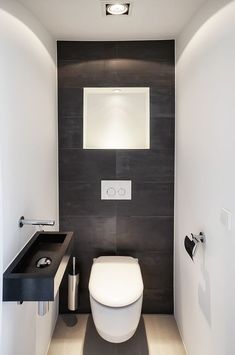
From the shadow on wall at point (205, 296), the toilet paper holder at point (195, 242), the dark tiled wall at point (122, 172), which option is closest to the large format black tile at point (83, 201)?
the dark tiled wall at point (122, 172)

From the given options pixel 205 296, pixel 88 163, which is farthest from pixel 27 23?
pixel 205 296

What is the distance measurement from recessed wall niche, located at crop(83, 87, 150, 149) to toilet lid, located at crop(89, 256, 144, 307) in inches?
38.0

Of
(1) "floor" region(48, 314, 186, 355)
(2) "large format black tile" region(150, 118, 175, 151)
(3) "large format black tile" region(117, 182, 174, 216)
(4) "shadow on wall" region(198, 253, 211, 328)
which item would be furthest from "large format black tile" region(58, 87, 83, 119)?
(1) "floor" region(48, 314, 186, 355)

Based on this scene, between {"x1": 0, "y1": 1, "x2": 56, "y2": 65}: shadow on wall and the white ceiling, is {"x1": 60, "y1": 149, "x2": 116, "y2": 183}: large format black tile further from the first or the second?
the white ceiling

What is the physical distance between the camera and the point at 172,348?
2.16 meters

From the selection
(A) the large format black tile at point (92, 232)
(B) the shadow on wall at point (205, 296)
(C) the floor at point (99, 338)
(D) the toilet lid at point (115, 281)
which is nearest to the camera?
(B) the shadow on wall at point (205, 296)

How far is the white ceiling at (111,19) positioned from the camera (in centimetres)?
174

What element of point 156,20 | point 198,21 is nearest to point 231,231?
point 198,21

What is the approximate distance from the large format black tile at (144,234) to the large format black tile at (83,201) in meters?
0.16

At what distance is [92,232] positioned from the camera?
2.52 m

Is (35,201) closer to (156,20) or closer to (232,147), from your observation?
(232,147)

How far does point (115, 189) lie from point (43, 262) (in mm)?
1078

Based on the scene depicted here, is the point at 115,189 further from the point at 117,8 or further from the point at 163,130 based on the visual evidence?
the point at 117,8

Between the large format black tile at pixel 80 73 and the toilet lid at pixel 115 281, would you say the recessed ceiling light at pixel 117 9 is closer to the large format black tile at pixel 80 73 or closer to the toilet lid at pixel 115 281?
the large format black tile at pixel 80 73
